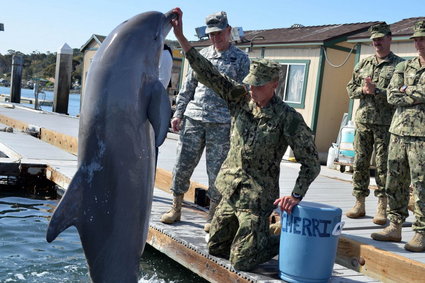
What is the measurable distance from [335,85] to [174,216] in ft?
30.0

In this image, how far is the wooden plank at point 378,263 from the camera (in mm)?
4755

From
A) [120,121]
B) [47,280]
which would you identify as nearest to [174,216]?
[47,280]

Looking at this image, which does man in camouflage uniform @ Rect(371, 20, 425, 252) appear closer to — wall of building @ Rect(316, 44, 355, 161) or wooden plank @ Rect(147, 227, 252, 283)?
wooden plank @ Rect(147, 227, 252, 283)

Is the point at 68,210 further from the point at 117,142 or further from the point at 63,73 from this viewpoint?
the point at 63,73

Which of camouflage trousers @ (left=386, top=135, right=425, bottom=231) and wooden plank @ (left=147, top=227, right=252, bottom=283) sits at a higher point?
camouflage trousers @ (left=386, top=135, right=425, bottom=231)

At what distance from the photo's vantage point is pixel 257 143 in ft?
15.7

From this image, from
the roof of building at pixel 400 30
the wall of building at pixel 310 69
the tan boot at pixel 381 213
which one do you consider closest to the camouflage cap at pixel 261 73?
the tan boot at pixel 381 213

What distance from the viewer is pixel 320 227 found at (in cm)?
454

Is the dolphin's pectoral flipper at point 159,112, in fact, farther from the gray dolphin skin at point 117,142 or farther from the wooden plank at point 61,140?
the wooden plank at point 61,140

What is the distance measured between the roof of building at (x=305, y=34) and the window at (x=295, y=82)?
604mm

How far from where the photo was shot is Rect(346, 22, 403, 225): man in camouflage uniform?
19.7 feet

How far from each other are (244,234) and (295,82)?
10.5 metres

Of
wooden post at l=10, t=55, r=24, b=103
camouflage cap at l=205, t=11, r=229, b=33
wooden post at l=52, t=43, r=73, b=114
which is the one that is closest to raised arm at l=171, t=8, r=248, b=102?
camouflage cap at l=205, t=11, r=229, b=33

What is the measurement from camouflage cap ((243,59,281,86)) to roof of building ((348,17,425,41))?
312 inches
